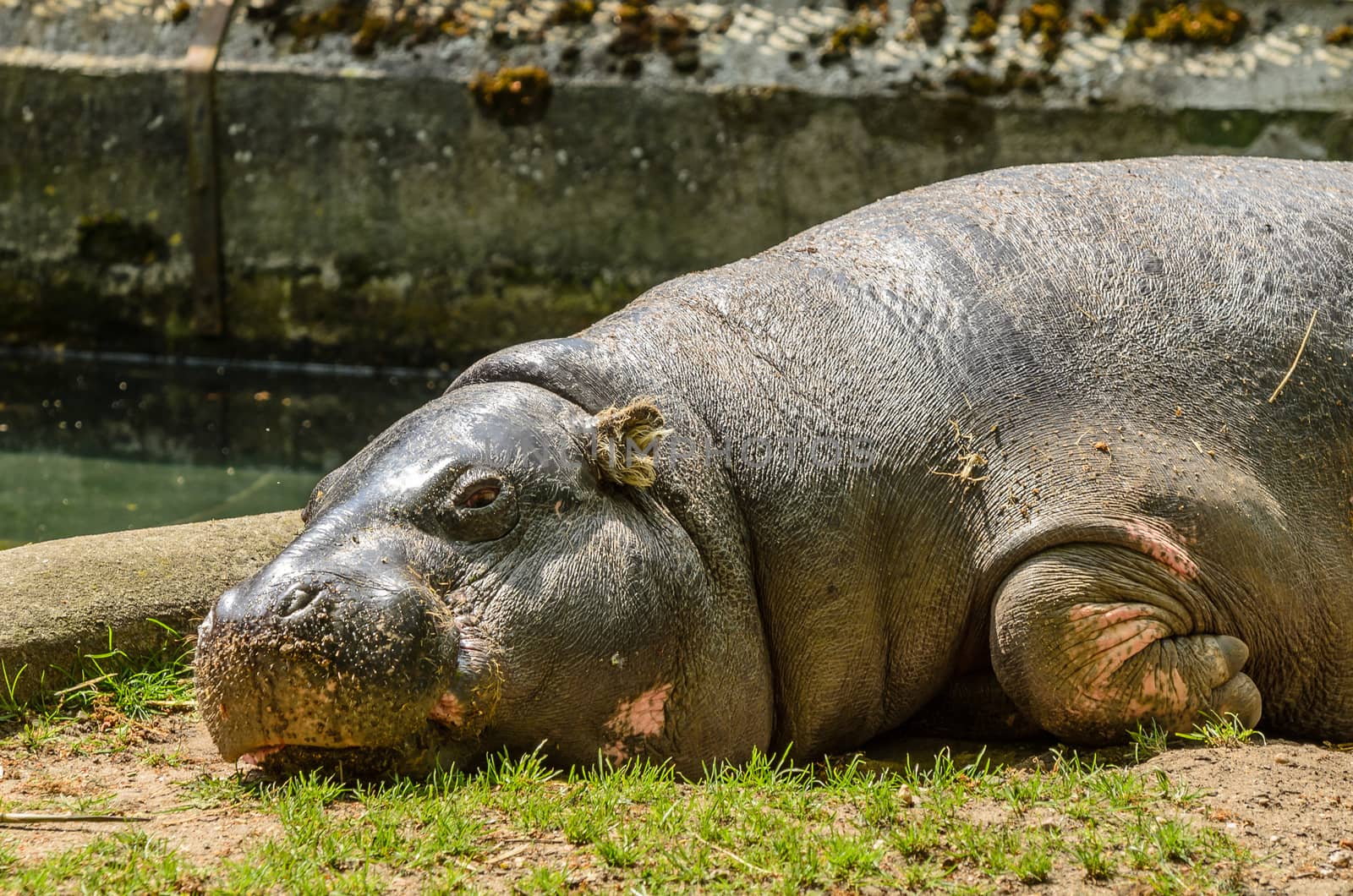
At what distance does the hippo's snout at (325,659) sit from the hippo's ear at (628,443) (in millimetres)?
702

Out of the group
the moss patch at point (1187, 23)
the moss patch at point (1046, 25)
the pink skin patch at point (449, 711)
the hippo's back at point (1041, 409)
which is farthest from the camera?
the moss patch at point (1046, 25)

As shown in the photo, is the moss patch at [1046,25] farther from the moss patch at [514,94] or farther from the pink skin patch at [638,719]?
the pink skin patch at [638,719]

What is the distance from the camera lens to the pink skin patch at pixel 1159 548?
4699 mm

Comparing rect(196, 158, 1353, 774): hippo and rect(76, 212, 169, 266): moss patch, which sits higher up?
rect(196, 158, 1353, 774): hippo

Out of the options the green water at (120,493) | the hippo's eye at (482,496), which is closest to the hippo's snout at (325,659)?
the hippo's eye at (482,496)

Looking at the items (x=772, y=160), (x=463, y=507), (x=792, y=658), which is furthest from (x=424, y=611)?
(x=772, y=160)

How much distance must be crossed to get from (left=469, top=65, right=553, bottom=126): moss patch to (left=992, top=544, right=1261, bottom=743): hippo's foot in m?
8.25

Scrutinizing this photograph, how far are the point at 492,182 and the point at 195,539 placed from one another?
664 cm

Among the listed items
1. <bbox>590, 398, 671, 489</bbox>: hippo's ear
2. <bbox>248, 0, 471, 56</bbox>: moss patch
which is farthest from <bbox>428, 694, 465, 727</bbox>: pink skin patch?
<bbox>248, 0, 471, 56</bbox>: moss patch

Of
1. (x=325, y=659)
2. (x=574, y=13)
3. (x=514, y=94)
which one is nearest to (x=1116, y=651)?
(x=325, y=659)

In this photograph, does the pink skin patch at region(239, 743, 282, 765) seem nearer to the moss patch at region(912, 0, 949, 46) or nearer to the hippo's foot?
the hippo's foot

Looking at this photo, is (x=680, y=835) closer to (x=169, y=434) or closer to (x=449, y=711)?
(x=449, y=711)

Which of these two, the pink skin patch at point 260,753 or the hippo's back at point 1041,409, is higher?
the hippo's back at point 1041,409

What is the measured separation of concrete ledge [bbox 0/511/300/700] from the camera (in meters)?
5.54
